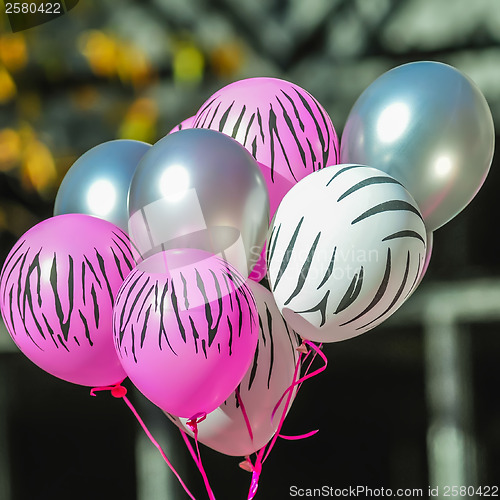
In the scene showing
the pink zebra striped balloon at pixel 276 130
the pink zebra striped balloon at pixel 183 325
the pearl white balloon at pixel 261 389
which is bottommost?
the pearl white balloon at pixel 261 389

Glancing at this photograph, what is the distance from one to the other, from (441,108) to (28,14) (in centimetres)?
148

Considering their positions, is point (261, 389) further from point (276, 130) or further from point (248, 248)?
point (276, 130)

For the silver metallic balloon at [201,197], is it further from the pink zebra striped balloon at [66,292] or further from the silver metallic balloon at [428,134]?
the silver metallic balloon at [428,134]

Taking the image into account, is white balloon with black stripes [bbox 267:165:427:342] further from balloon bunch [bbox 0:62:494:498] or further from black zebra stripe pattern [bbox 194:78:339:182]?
black zebra stripe pattern [bbox 194:78:339:182]

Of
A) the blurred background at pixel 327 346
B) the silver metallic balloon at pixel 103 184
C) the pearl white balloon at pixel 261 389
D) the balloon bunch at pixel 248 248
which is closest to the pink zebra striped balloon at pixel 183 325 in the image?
the balloon bunch at pixel 248 248

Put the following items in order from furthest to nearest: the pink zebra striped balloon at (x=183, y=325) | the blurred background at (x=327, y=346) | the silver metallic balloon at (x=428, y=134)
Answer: the blurred background at (x=327, y=346)
the silver metallic balloon at (x=428, y=134)
the pink zebra striped balloon at (x=183, y=325)

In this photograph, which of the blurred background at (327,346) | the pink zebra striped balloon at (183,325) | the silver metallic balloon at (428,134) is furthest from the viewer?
the blurred background at (327,346)

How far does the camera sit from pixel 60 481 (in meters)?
2.16

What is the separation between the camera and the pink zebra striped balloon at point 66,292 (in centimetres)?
107

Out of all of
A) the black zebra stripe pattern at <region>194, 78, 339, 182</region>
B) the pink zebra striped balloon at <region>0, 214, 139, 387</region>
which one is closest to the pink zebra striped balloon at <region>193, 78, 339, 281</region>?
the black zebra stripe pattern at <region>194, 78, 339, 182</region>

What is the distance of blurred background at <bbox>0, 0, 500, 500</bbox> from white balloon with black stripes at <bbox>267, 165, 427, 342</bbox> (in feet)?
3.37

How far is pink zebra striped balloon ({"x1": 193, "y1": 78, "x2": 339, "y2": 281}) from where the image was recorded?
1.15 meters

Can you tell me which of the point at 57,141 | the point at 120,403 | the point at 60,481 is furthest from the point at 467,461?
the point at 57,141

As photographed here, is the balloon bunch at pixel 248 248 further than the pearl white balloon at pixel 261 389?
No
